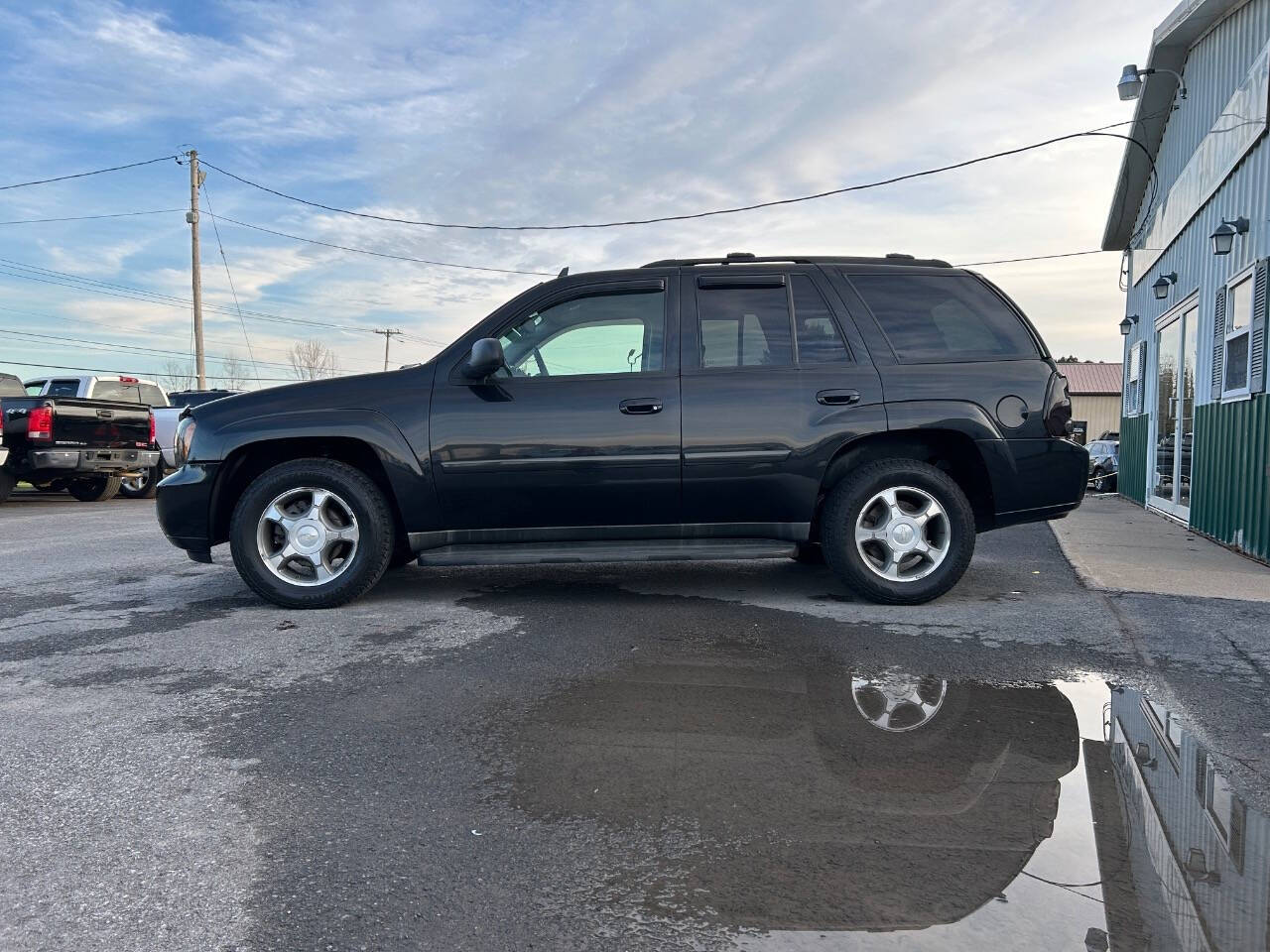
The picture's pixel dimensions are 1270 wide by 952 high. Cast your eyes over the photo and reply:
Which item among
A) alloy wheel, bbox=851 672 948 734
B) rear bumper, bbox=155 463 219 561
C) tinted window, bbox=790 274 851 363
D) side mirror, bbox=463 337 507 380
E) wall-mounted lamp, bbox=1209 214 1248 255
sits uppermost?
wall-mounted lamp, bbox=1209 214 1248 255

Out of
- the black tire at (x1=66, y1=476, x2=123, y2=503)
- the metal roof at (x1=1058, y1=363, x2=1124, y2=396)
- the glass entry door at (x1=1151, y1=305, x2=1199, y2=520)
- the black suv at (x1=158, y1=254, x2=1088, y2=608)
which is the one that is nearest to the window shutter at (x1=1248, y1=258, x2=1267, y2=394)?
the glass entry door at (x1=1151, y1=305, x2=1199, y2=520)

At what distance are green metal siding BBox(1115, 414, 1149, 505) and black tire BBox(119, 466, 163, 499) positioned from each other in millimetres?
15653

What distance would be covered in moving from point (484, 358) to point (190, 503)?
1.89 meters

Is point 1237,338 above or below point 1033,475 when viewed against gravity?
above

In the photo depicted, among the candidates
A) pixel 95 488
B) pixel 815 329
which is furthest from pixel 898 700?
pixel 95 488

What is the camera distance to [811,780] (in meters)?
Answer: 2.79

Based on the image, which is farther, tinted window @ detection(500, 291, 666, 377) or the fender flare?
tinted window @ detection(500, 291, 666, 377)

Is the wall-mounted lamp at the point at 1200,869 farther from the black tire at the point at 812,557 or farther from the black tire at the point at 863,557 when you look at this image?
the black tire at the point at 812,557

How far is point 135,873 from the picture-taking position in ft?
7.34

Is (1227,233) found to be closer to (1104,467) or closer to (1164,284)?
(1164,284)

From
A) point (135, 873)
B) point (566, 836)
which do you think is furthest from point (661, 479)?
point (135, 873)

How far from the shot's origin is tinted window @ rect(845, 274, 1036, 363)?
211 inches

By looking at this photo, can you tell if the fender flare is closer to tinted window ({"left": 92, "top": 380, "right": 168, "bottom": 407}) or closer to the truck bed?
the truck bed

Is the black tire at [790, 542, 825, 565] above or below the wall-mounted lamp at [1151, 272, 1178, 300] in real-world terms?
below
